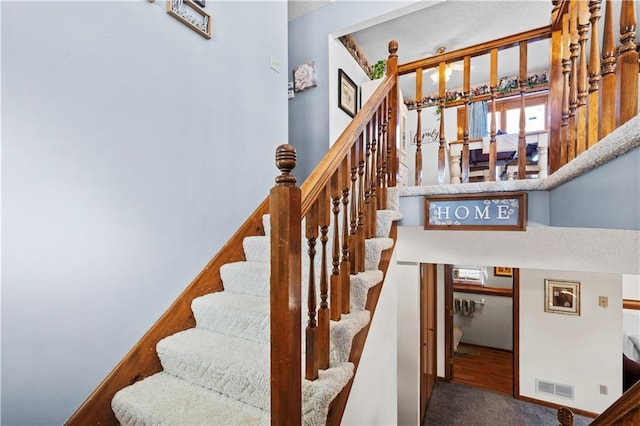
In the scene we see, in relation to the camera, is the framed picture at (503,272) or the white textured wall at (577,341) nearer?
the white textured wall at (577,341)

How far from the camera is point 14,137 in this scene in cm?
111

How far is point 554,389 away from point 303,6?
5.32 metres

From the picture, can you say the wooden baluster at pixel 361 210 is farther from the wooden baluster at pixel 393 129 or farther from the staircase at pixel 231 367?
the wooden baluster at pixel 393 129

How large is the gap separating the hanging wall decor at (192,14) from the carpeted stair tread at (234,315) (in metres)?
1.55

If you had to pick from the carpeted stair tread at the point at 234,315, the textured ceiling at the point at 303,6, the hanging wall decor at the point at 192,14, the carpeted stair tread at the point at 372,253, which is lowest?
the carpeted stair tread at the point at 234,315

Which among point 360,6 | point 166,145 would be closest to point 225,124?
point 166,145

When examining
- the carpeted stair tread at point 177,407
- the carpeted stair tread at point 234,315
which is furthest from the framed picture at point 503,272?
the carpeted stair tread at point 177,407

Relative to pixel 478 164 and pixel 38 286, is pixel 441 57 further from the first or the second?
pixel 478 164

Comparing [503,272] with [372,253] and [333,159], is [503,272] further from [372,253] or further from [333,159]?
[333,159]

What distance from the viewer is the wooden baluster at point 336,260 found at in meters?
1.20

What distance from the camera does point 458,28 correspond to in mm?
3475

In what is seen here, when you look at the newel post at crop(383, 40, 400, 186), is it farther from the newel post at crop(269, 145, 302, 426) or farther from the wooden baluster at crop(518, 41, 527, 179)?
the newel post at crop(269, 145, 302, 426)

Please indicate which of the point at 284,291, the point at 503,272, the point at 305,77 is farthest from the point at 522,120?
the point at 503,272

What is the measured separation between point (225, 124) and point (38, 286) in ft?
4.12
